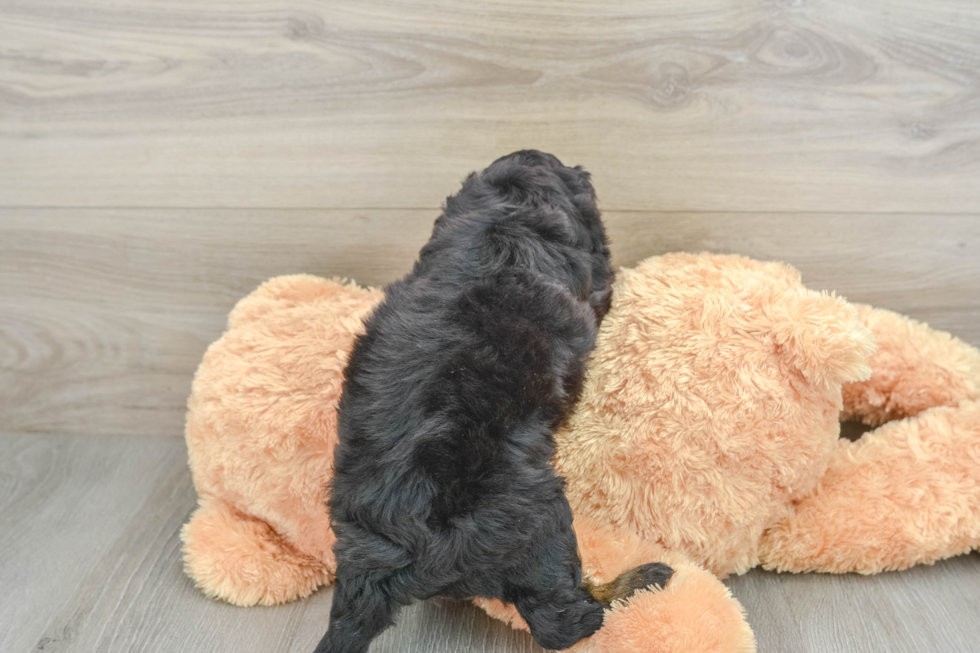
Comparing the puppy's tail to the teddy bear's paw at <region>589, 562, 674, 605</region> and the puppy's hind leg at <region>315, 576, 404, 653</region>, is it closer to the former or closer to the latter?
the teddy bear's paw at <region>589, 562, 674, 605</region>

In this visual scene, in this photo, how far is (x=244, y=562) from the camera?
0.85m

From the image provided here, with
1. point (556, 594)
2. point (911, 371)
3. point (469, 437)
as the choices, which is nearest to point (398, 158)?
point (469, 437)

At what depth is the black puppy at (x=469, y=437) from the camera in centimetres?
61

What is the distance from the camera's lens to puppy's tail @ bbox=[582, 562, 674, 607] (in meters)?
0.72

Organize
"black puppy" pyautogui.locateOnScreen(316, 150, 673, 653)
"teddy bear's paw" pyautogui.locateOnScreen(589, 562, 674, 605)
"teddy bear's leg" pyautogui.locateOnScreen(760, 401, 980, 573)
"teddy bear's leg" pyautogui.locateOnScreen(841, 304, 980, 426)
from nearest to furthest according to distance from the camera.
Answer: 1. "black puppy" pyautogui.locateOnScreen(316, 150, 673, 653)
2. "teddy bear's paw" pyautogui.locateOnScreen(589, 562, 674, 605)
3. "teddy bear's leg" pyautogui.locateOnScreen(760, 401, 980, 573)
4. "teddy bear's leg" pyautogui.locateOnScreen(841, 304, 980, 426)

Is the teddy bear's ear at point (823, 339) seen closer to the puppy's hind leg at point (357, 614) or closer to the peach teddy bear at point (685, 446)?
the peach teddy bear at point (685, 446)

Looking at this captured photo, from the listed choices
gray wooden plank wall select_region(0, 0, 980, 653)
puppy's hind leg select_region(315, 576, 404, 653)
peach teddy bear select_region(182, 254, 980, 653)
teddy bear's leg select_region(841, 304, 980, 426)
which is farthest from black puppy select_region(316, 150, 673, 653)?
teddy bear's leg select_region(841, 304, 980, 426)

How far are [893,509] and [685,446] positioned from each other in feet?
0.92

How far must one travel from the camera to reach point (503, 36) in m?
0.94

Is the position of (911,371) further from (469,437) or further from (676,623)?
(469,437)

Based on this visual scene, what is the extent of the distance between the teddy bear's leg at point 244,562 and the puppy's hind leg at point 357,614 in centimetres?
23

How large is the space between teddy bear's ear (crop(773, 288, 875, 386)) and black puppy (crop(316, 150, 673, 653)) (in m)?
0.22

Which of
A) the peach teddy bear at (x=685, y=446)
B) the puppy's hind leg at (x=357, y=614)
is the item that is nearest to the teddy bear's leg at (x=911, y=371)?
the peach teddy bear at (x=685, y=446)

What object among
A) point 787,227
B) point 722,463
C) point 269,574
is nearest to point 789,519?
point 722,463
